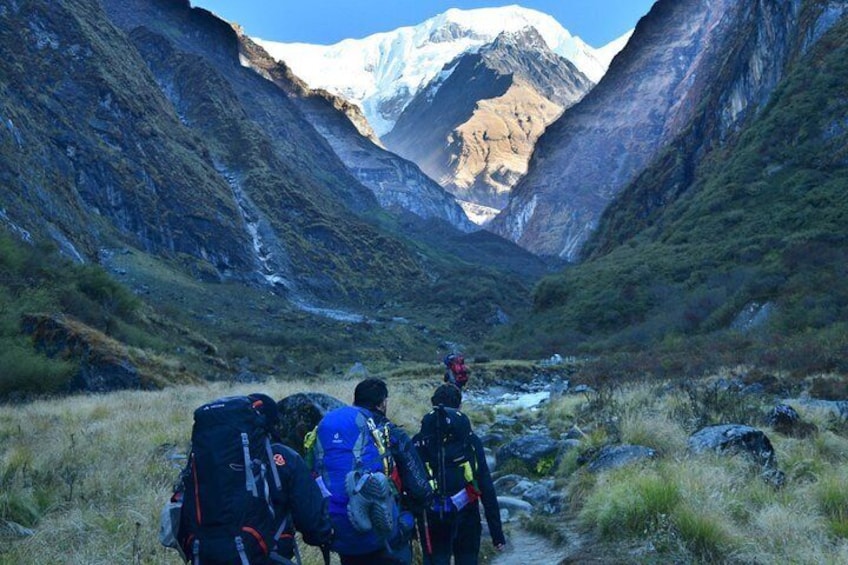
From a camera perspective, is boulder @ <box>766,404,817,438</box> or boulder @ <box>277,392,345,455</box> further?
boulder @ <box>766,404,817,438</box>

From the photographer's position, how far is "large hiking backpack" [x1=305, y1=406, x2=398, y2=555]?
14.2 feet

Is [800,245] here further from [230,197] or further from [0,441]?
[230,197]

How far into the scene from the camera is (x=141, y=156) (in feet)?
262

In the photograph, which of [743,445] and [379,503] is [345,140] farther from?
[379,503]

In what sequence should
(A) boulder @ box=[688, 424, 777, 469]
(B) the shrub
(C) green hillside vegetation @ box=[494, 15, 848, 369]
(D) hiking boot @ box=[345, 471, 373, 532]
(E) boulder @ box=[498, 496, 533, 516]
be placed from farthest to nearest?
(C) green hillside vegetation @ box=[494, 15, 848, 369]
(B) the shrub
(E) boulder @ box=[498, 496, 533, 516]
(A) boulder @ box=[688, 424, 777, 469]
(D) hiking boot @ box=[345, 471, 373, 532]

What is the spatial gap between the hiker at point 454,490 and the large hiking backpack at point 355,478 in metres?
0.91

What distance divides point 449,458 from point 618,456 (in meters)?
4.20

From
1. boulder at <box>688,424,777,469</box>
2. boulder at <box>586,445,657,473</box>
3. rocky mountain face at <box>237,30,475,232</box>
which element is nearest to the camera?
boulder at <box>688,424,777,469</box>

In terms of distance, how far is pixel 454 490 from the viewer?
548 cm

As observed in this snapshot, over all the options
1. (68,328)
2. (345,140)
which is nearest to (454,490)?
(68,328)

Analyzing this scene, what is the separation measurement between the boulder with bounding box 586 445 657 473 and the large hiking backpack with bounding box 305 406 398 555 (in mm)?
4868

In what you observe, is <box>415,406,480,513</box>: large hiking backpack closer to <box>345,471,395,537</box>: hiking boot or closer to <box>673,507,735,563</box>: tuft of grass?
<box>345,471,395,537</box>: hiking boot

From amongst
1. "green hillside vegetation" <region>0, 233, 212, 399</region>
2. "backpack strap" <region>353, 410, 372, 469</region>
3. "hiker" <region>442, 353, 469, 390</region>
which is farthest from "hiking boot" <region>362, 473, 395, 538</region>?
"green hillside vegetation" <region>0, 233, 212, 399</region>

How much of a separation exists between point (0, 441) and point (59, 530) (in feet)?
17.4
